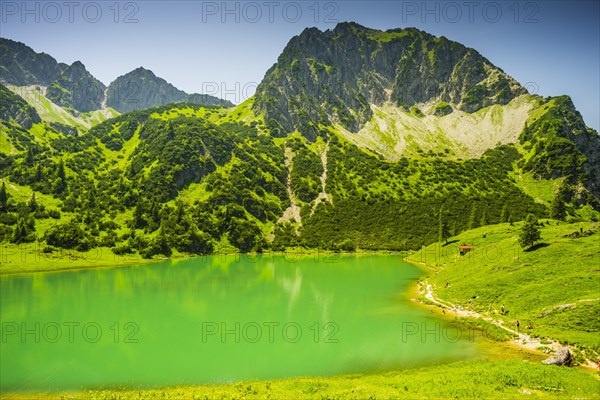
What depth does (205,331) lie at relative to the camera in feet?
176

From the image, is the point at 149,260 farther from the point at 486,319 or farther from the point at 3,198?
the point at 486,319

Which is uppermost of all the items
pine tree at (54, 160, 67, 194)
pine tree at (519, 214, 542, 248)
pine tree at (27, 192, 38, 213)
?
pine tree at (54, 160, 67, 194)

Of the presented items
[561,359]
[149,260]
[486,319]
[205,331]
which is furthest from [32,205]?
[561,359]

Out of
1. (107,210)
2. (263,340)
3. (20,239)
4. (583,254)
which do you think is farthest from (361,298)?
(107,210)

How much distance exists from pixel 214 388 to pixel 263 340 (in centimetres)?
1585

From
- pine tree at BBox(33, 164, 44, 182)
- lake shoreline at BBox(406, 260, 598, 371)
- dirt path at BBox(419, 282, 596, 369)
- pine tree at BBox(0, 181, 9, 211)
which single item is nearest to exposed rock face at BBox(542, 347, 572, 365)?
lake shoreline at BBox(406, 260, 598, 371)

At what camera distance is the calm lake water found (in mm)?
39562

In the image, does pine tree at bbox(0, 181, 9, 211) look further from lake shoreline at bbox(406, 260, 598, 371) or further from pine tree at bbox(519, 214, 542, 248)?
pine tree at bbox(519, 214, 542, 248)

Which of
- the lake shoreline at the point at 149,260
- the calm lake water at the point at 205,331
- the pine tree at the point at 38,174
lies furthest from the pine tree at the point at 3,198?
the calm lake water at the point at 205,331

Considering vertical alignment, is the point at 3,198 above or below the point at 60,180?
below

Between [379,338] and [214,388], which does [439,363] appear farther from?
[214,388]

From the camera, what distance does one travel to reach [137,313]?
63.6m

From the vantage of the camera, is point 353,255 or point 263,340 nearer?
point 263,340

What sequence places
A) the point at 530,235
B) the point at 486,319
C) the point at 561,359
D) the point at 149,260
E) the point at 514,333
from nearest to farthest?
the point at 561,359, the point at 514,333, the point at 486,319, the point at 530,235, the point at 149,260
